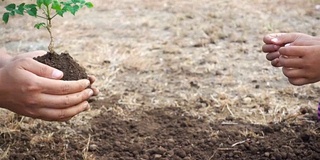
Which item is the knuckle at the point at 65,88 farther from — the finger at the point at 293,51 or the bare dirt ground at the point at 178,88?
the finger at the point at 293,51

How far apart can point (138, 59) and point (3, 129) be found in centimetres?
101

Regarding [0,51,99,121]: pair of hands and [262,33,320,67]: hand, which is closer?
[0,51,99,121]: pair of hands

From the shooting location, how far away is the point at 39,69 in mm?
1701

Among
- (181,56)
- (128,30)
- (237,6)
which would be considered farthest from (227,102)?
(237,6)

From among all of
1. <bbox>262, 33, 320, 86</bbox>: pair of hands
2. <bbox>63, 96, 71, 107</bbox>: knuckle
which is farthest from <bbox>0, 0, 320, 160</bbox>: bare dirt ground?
<bbox>63, 96, 71, 107</bbox>: knuckle

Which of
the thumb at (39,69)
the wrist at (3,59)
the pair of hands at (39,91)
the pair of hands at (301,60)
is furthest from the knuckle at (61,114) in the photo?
the pair of hands at (301,60)

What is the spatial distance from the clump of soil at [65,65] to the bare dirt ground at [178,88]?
0.35 metres

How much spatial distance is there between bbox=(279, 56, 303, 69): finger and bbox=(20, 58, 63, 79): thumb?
0.71 meters

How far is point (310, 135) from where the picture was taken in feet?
6.99

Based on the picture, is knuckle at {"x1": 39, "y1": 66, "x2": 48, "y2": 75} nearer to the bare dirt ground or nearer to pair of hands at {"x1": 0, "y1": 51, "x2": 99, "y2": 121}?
pair of hands at {"x1": 0, "y1": 51, "x2": 99, "y2": 121}

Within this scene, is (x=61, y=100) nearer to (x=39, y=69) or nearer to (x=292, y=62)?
(x=39, y=69)

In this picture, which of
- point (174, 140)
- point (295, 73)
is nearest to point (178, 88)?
point (174, 140)

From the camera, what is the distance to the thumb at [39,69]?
5.57 feet

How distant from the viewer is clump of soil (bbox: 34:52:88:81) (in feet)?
6.00
